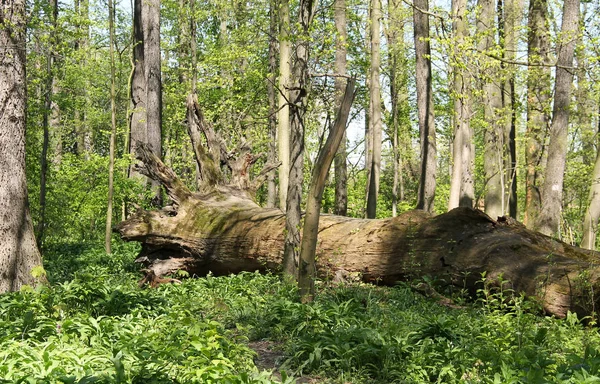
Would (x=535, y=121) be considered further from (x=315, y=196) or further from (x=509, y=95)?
(x=315, y=196)

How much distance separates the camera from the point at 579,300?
7160mm

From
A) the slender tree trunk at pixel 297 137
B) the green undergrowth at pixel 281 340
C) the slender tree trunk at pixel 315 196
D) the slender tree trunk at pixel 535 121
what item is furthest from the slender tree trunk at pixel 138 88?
the slender tree trunk at pixel 535 121

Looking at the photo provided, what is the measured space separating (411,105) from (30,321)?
29795 millimetres

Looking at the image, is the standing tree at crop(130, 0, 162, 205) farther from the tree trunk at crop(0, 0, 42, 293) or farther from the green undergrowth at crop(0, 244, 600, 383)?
the green undergrowth at crop(0, 244, 600, 383)

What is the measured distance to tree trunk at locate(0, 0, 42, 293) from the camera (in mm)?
7992

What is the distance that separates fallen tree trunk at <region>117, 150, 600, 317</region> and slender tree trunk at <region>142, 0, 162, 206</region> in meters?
6.75

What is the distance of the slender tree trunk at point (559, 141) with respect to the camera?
13.6 meters

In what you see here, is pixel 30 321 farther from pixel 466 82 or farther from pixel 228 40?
pixel 228 40

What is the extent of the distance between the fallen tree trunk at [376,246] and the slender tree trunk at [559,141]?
540 cm

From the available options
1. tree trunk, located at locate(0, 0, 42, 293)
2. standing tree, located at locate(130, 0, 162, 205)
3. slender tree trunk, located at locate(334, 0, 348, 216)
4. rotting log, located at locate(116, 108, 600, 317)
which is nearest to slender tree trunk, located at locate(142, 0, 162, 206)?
standing tree, located at locate(130, 0, 162, 205)

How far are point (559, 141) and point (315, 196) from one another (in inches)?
346

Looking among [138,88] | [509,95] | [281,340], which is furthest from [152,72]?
[281,340]

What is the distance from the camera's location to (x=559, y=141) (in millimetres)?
13836

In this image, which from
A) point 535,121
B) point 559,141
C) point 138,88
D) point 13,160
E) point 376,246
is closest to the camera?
point 13,160
